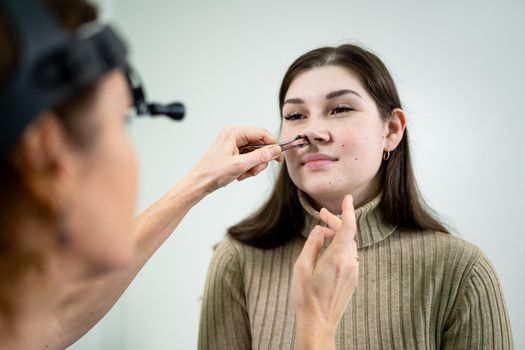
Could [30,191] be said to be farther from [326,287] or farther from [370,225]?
[370,225]

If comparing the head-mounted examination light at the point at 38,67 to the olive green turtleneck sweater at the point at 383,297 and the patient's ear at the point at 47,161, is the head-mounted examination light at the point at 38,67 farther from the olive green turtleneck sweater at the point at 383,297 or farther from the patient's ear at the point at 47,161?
the olive green turtleneck sweater at the point at 383,297

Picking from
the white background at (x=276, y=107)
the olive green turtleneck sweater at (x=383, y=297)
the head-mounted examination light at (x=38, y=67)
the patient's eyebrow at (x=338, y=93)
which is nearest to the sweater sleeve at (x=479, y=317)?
the olive green turtleneck sweater at (x=383, y=297)

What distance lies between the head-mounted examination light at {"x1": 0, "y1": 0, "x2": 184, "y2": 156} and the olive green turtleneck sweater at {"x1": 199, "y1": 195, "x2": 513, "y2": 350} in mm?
761

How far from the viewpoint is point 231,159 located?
3.10ft

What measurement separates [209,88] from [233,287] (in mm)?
1008

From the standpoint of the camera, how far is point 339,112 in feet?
3.35

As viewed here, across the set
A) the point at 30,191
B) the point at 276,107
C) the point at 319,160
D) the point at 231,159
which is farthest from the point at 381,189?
the point at 30,191

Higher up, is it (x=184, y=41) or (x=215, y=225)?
(x=184, y=41)

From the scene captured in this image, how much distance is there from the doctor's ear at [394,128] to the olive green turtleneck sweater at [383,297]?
0.15 metres

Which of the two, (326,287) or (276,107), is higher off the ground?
(276,107)

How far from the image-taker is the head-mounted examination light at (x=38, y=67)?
0.37 meters

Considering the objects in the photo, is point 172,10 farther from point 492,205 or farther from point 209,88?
point 492,205

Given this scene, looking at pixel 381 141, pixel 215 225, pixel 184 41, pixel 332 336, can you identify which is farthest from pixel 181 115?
pixel 184 41

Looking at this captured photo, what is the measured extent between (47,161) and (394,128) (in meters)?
0.88
